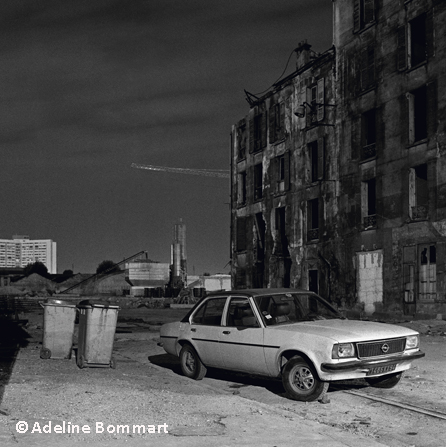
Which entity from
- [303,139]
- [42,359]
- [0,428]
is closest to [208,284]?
[303,139]

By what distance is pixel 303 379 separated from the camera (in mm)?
8539

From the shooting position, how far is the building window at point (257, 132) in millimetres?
40891

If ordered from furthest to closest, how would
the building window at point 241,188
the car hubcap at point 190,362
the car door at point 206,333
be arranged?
the building window at point 241,188 < the car hubcap at point 190,362 < the car door at point 206,333

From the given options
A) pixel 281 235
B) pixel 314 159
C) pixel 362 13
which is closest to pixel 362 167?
pixel 314 159

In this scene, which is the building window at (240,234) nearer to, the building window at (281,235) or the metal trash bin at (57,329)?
the building window at (281,235)

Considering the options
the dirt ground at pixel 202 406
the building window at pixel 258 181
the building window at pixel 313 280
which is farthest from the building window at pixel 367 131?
A: the dirt ground at pixel 202 406

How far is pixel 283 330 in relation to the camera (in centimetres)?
896

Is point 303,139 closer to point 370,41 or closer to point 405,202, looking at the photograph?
point 370,41

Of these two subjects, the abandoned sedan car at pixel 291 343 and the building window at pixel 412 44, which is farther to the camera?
the building window at pixel 412 44

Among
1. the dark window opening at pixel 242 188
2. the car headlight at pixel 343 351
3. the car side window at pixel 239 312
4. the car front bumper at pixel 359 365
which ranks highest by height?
the dark window opening at pixel 242 188

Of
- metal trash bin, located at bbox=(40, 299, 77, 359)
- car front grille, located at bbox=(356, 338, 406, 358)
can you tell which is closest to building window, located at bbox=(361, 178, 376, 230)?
metal trash bin, located at bbox=(40, 299, 77, 359)

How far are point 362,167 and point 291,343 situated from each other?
75.6 feet

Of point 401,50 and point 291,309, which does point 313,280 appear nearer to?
point 401,50

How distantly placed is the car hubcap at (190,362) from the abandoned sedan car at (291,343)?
2 cm
